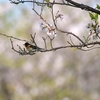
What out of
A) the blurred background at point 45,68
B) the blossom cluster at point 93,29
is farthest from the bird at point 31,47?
the blurred background at point 45,68

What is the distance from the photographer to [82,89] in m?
9.65

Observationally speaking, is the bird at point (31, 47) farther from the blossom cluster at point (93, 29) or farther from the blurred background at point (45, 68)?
the blurred background at point (45, 68)

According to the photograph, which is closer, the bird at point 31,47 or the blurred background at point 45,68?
the bird at point 31,47

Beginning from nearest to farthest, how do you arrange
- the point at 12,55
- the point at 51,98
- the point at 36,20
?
the point at 51,98, the point at 12,55, the point at 36,20

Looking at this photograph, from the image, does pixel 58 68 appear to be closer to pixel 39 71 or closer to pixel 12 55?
pixel 39 71

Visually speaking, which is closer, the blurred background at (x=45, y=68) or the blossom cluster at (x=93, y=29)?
the blossom cluster at (x=93, y=29)

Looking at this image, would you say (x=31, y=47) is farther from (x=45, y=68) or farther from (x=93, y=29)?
(x=45, y=68)

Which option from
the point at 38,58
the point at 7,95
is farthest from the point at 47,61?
the point at 7,95

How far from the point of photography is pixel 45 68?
1042 cm

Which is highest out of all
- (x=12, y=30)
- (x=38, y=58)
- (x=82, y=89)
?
(x=12, y=30)

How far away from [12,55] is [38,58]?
813 millimetres

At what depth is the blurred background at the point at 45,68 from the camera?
31.8ft

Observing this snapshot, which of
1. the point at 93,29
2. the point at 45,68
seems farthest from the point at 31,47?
the point at 45,68

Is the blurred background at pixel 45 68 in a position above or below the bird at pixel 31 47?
below
